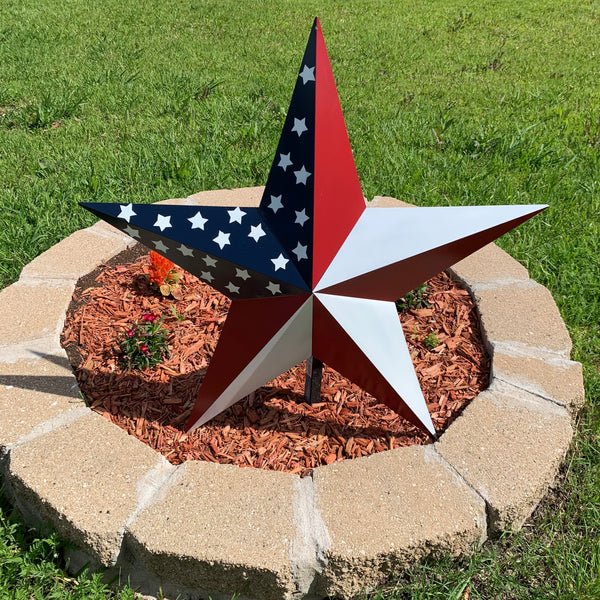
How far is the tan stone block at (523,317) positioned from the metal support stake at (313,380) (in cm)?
88

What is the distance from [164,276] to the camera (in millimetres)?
3160

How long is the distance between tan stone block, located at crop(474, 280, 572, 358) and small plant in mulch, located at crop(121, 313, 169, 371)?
1.60m

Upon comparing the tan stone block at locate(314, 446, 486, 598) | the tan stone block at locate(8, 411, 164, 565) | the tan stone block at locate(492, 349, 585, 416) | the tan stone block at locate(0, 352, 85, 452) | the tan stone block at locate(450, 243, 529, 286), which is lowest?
the tan stone block at locate(314, 446, 486, 598)

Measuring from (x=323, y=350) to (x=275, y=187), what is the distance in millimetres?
652

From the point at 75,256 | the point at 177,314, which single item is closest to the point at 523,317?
the point at 177,314

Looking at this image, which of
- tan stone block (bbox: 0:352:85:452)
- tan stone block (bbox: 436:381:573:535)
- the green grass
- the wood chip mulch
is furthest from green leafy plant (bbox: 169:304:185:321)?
tan stone block (bbox: 436:381:573:535)

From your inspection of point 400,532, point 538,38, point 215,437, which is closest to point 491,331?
point 400,532

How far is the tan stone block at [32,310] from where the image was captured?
277 centimetres

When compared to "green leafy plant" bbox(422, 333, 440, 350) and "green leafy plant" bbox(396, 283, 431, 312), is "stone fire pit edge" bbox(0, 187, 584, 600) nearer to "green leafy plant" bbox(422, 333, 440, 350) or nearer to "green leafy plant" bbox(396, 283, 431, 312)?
"green leafy plant" bbox(422, 333, 440, 350)

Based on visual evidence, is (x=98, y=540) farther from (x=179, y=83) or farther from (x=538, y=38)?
(x=538, y=38)

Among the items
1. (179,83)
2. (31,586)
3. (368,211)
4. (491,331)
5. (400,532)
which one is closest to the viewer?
(400,532)

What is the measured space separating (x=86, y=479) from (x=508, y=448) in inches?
63.0

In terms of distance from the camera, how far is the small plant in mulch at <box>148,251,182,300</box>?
3.11m

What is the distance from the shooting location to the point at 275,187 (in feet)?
7.24
